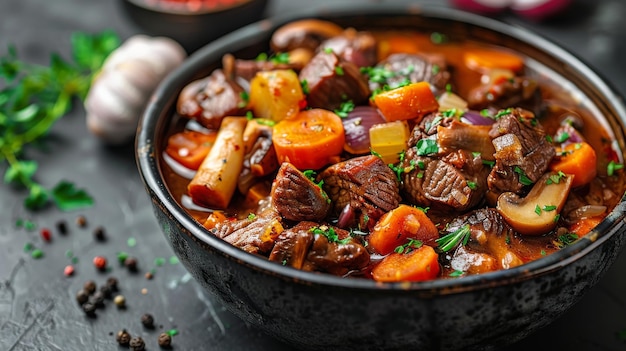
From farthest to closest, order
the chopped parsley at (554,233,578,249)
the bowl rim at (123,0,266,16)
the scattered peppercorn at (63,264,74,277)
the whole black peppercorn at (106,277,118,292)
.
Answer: the bowl rim at (123,0,266,16) → the scattered peppercorn at (63,264,74,277) → the whole black peppercorn at (106,277,118,292) → the chopped parsley at (554,233,578,249)

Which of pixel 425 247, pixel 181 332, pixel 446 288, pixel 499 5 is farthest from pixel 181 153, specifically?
pixel 499 5

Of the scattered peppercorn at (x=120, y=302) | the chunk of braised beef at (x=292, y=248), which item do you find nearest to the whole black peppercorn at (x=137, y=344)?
the scattered peppercorn at (x=120, y=302)

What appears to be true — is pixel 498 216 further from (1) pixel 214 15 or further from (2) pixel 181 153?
(1) pixel 214 15

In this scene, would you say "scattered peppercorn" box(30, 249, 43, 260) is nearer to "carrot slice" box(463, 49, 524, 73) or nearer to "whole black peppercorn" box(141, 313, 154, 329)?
"whole black peppercorn" box(141, 313, 154, 329)

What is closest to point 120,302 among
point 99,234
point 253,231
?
point 99,234

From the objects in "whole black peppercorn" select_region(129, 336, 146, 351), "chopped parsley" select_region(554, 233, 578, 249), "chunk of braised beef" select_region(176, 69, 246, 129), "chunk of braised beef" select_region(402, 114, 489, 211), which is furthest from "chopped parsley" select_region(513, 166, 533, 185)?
"whole black peppercorn" select_region(129, 336, 146, 351)

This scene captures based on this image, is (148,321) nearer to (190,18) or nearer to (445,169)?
(445,169)
